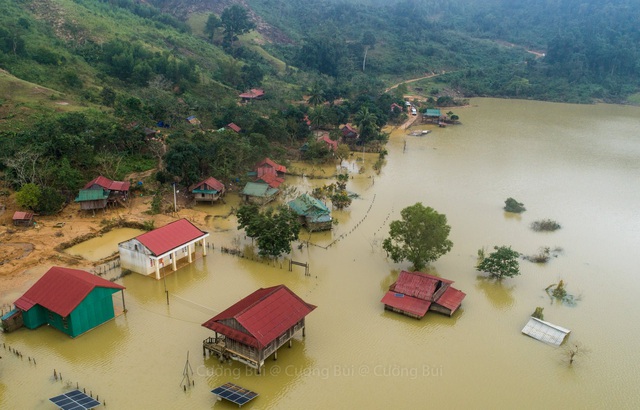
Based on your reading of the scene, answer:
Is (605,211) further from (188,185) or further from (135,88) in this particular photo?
(135,88)

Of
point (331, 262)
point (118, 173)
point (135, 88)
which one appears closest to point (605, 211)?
point (331, 262)

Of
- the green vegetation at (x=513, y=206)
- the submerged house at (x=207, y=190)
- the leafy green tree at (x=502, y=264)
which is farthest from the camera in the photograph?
the green vegetation at (x=513, y=206)

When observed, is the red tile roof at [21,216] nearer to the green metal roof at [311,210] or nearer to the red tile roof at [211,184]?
the red tile roof at [211,184]

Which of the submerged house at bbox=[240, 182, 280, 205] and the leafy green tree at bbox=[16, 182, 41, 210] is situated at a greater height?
the leafy green tree at bbox=[16, 182, 41, 210]

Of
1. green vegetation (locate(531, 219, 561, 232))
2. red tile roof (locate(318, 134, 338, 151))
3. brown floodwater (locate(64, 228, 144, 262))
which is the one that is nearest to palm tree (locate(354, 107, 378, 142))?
red tile roof (locate(318, 134, 338, 151))

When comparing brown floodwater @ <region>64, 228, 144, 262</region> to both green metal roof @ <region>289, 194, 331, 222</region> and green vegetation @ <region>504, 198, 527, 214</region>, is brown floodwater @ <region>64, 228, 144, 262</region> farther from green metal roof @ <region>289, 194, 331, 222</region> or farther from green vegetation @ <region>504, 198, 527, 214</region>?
green vegetation @ <region>504, 198, 527, 214</region>

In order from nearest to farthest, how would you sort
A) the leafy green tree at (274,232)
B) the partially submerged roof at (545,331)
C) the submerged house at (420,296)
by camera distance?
the partially submerged roof at (545,331) < the submerged house at (420,296) < the leafy green tree at (274,232)

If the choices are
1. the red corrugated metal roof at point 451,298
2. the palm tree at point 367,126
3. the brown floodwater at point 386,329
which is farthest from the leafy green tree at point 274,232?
the palm tree at point 367,126
